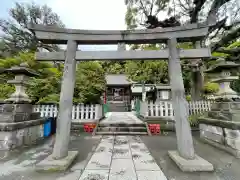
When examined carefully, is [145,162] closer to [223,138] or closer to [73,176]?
[73,176]

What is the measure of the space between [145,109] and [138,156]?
3964 millimetres

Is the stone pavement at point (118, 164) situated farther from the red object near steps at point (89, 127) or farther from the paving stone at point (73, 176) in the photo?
the red object near steps at point (89, 127)

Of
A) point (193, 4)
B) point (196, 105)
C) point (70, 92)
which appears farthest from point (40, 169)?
point (193, 4)

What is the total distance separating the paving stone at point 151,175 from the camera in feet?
6.88

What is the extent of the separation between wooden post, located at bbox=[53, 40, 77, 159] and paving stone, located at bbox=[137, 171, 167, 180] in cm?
177

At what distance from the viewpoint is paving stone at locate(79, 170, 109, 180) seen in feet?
6.88

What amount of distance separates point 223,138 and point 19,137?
245 inches

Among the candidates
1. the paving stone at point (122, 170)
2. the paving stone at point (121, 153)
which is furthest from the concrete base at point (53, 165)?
the paving stone at point (121, 153)

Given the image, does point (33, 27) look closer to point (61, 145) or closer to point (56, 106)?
point (61, 145)

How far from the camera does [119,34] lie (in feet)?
10.1

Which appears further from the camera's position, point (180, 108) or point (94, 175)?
point (180, 108)

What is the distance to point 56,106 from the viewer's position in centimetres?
644

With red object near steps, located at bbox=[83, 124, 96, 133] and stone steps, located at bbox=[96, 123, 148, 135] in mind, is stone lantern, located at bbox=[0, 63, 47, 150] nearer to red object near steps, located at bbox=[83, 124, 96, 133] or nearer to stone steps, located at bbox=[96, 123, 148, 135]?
red object near steps, located at bbox=[83, 124, 96, 133]

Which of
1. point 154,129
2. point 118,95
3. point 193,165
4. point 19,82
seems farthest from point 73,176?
point 118,95
